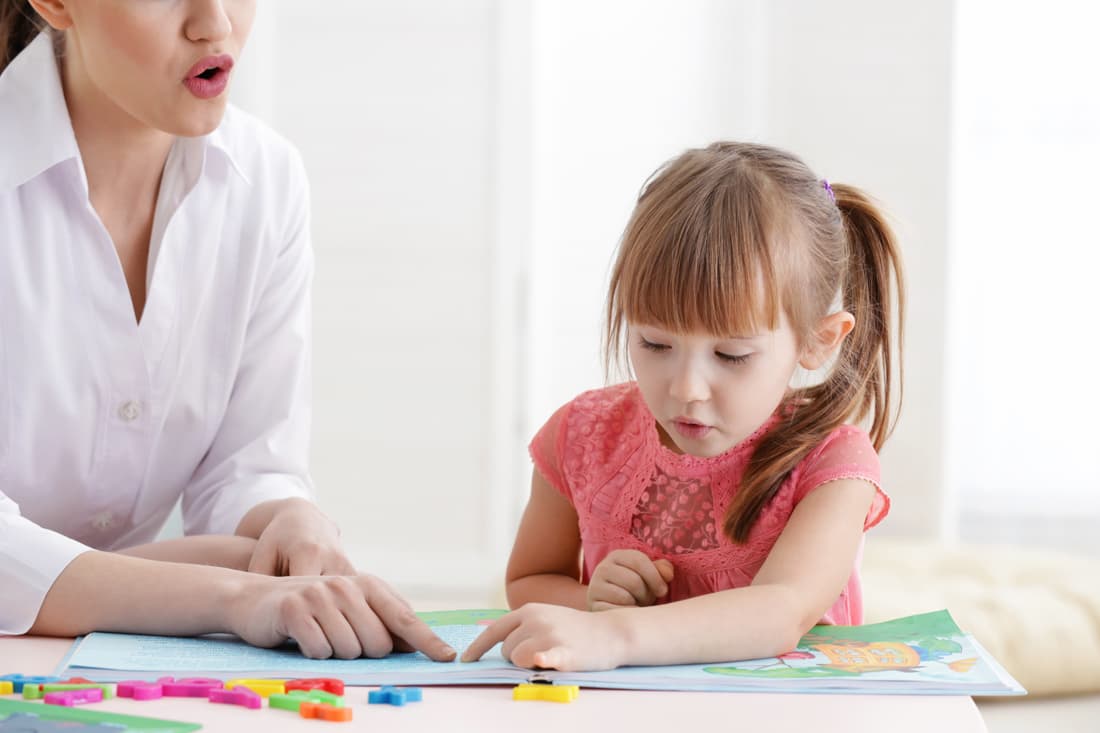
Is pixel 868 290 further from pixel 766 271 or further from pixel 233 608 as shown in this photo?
pixel 233 608

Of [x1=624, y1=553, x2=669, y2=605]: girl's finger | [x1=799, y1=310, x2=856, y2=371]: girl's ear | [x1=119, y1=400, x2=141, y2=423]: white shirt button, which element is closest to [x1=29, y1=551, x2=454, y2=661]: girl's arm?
[x1=624, y1=553, x2=669, y2=605]: girl's finger

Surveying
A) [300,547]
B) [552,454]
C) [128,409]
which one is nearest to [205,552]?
[300,547]

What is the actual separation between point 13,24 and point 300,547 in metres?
0.73

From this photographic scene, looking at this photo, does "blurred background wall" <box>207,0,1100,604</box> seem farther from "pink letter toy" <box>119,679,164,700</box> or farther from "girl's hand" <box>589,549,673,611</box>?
"pink letter toy" <box>119,679,164,700</box>

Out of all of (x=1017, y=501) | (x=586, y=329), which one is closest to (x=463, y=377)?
(x=586, y=329)

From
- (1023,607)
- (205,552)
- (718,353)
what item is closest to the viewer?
(718,353)

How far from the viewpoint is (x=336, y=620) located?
92 cm

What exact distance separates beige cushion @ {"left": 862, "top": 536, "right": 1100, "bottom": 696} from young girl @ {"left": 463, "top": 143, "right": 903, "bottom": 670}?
111cm

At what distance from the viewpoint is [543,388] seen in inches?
144

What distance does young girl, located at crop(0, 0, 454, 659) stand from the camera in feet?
3.88

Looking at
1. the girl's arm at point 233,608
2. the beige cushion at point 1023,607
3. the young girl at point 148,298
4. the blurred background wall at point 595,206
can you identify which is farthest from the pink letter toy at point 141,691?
the blurred background wall at point 595,206

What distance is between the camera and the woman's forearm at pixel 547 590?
1200 mm

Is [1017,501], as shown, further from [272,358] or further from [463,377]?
[272,358]

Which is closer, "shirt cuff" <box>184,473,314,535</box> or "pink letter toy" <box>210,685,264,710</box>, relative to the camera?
"pink letter toy" <box>210,685,264,710</box>
